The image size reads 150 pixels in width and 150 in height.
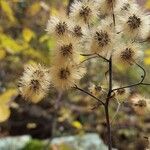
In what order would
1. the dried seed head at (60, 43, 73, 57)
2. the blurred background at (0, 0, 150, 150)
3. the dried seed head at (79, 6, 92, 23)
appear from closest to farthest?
the dried seed head at (60, 43, 73, 57) → the dried seed head at (79, 6, 92, 23) → the blurred background at (0, 0, 150, 150)

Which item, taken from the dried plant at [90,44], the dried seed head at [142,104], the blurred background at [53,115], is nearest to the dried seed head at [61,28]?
the dried plant at [90,44]

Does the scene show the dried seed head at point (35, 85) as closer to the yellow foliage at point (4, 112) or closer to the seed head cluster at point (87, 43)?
the seed head cluster at point (87, 43)

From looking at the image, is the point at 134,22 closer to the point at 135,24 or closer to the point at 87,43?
the point at 135,24

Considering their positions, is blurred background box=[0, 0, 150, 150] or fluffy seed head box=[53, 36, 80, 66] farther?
blurred background box=[0, 0, 150, 150]

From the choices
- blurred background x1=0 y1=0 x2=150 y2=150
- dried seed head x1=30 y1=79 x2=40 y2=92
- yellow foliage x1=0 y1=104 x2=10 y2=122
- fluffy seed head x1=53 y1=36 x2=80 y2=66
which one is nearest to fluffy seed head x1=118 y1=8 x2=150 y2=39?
fluffy seed head x1=53 y1=36 x2=80 y2=66

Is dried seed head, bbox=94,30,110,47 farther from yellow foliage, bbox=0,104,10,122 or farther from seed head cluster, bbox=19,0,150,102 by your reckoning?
yellow foliage, bbox=0,104,10,122

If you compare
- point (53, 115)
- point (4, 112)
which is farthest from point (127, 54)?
point (53, 115)

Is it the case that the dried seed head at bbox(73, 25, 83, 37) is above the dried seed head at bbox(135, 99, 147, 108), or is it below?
above
